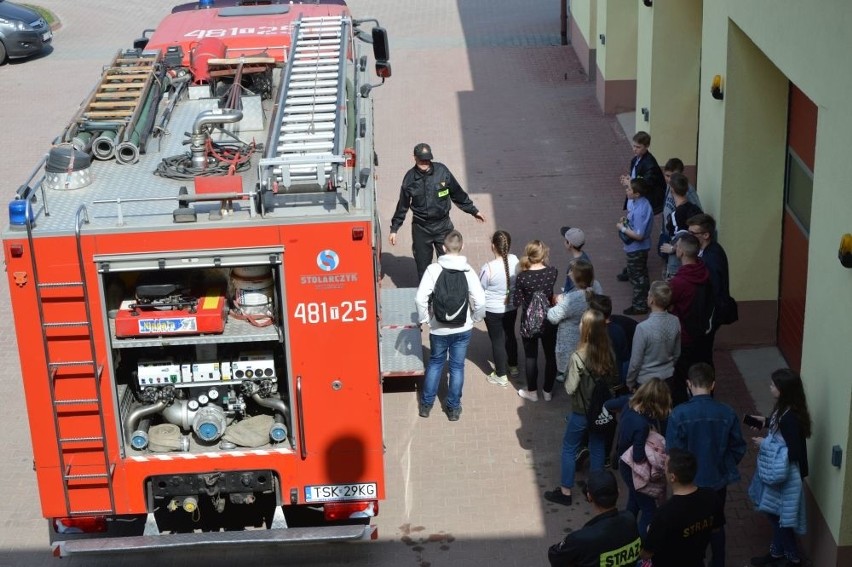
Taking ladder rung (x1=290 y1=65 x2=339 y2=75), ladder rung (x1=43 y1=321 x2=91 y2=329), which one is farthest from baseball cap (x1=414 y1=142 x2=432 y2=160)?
ladder rung (x1=43 y1=321 x2=91 y2=329)

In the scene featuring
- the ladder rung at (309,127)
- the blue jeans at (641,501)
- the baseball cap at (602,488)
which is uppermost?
the ladder rung at (309,127)

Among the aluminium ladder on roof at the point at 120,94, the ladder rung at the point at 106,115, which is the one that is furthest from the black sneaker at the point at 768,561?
the ladder rung at the point at 106,115

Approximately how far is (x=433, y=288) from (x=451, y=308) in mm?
260

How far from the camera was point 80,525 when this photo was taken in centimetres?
858

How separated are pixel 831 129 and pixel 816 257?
92 centimetres

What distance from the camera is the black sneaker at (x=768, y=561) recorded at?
8.61 metres

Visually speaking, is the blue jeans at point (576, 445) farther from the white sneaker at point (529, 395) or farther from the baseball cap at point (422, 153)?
the baseball cap at point (422, 153)

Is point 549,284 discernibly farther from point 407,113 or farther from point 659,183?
point 407,113

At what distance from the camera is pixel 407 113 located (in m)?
20.6

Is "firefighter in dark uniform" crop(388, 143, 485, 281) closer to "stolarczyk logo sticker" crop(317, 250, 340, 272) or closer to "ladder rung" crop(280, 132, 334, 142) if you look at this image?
"ladder rung" crop(280, 132, 334, 142)

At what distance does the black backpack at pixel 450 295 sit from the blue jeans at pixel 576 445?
147 cm

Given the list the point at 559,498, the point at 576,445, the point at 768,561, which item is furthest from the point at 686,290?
the point at 768,561

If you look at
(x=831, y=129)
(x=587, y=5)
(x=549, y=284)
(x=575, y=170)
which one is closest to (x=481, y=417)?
(x=549, y=284)

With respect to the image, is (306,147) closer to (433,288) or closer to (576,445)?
(433,288)
